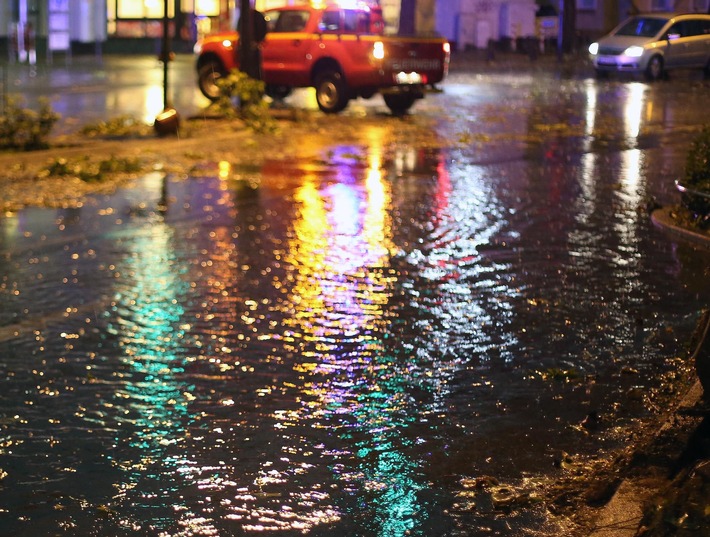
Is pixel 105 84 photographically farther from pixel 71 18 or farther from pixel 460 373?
pixel 460 373

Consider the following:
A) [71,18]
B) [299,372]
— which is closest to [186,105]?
[299,372]

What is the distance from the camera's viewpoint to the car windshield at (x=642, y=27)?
1399 inches

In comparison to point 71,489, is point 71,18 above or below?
above

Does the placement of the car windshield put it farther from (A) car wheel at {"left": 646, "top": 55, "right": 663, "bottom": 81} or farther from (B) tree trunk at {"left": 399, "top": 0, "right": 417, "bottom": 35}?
(B) tree trunk at {"left": 399, "top": 0, "right": 417, "bottom": 35}

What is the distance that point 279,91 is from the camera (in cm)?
2630

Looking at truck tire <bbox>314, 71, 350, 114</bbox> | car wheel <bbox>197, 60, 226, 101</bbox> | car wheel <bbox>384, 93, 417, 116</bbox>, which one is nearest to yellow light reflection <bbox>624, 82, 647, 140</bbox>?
car wheel <bbox>384, 93, 417, 116</bbox>

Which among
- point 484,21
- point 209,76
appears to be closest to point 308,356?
point 209,76

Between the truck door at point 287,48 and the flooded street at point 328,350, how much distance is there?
1035cm

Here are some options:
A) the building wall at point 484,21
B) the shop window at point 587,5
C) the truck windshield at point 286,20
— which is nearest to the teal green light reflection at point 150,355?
the truck windshield at point 286,20

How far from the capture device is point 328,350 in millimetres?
7445

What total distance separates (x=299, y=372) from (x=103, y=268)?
10.2 feet

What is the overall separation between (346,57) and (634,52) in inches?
542

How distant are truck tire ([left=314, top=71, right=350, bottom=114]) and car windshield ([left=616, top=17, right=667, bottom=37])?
15.0 meters

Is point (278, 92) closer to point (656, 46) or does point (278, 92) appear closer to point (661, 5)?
point (656, 46)
